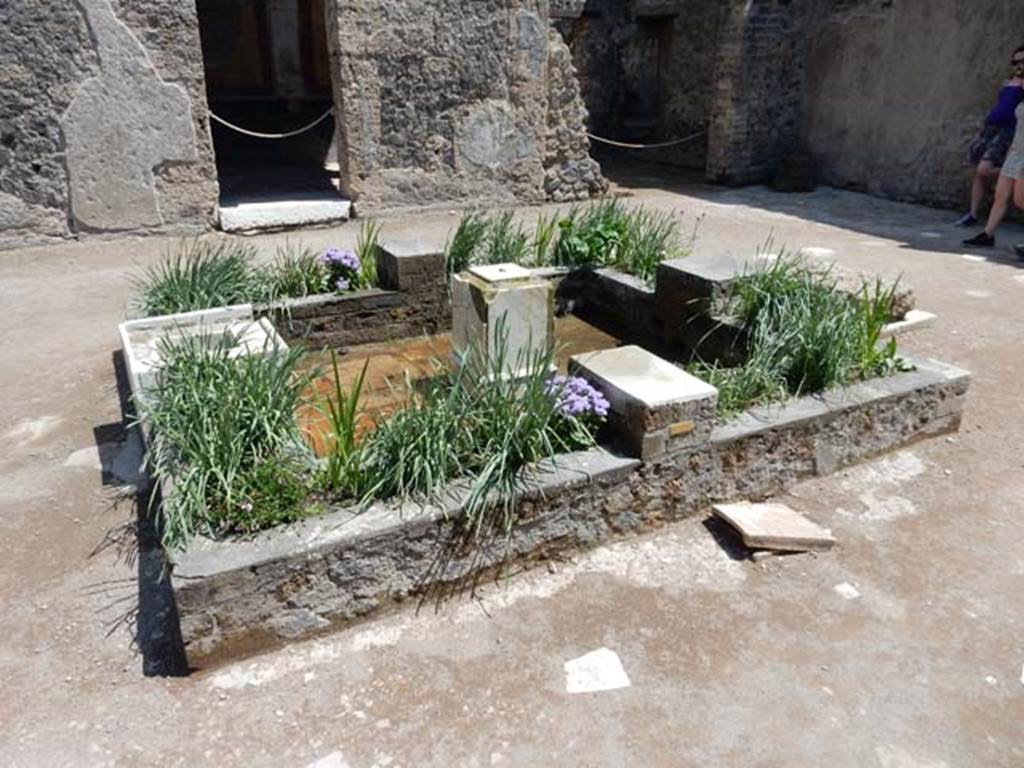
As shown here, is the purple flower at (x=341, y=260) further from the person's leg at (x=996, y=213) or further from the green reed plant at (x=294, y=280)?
the person's leg at (x=996, y=213)

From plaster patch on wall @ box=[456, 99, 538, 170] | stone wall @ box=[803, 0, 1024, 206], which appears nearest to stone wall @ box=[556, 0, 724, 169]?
stone wall @ box=[803, 0, 1024, 206]

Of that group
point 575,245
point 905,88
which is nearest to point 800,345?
point 575,245

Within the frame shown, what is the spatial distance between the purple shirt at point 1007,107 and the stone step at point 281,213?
256 inches

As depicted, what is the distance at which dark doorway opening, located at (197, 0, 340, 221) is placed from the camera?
11734mm

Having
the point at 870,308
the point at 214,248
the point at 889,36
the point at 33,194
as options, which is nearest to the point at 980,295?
the point at 870,308

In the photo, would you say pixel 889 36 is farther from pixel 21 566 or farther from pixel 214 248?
pixel 21 566

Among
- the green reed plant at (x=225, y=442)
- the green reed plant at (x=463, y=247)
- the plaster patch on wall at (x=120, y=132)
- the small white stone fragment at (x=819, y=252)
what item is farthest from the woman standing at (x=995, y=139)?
the plaster patch on wall at (x=120, y=132)

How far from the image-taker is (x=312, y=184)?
9.52 metres

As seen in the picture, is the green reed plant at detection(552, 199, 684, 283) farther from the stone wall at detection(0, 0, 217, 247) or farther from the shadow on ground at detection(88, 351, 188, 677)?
the stone wall at detection(0, 0, 217, 247)

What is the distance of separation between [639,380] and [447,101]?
5.99 meters

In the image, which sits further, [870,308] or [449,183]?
[449,183]

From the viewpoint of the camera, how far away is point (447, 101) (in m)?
8.12

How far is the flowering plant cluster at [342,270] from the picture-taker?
4934 mm

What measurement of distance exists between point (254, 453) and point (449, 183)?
6.18 meters
